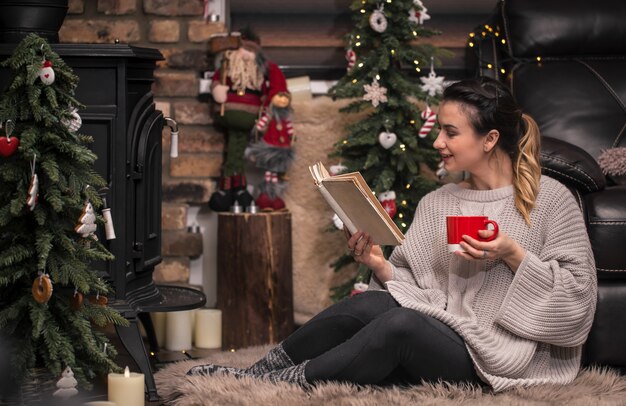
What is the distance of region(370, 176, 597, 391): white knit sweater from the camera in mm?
2445

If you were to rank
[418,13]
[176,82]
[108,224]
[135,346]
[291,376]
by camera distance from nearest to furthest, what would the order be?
[291,376] < [108,224] < [135,346] < [418,13] < [176,82]

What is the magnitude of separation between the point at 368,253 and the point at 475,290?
0.94 feet

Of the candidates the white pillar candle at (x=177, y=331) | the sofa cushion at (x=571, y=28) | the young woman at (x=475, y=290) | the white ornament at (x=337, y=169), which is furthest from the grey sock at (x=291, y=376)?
the sofa cushion at (x=571, y=28)

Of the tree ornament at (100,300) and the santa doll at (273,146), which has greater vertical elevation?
the santa doll at (273,146)

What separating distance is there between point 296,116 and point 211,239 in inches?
23.3

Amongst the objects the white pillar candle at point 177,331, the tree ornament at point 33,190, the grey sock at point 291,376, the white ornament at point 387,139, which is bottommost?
the white pillar candle at point 177,331

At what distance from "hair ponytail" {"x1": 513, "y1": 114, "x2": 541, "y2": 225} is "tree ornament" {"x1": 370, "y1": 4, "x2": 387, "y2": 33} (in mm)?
1074

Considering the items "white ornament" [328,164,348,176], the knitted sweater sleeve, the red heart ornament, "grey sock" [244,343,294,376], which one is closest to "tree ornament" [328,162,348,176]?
"white ornament" [328,164,348,176]

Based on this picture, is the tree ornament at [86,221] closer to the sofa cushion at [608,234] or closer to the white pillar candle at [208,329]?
the white pillar candle at [208,329]

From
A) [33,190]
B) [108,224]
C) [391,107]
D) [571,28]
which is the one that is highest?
[571,28]

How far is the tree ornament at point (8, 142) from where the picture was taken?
2545mm

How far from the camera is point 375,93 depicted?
360cm

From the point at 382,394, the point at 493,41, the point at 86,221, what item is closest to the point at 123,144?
the point at 86,221

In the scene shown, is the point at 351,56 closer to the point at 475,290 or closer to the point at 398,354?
the point at 475,290
